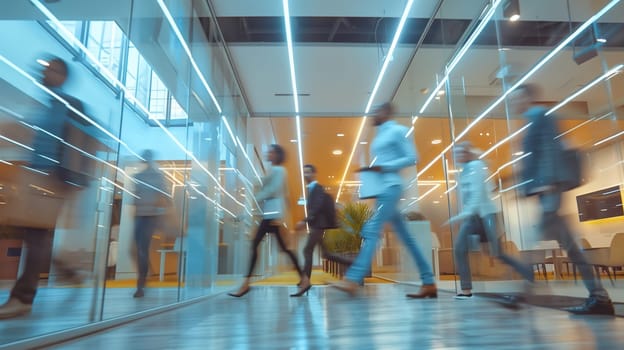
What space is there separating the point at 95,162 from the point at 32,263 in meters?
0.57

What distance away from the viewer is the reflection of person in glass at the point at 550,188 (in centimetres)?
231

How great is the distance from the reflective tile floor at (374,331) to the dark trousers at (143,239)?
0.42 m

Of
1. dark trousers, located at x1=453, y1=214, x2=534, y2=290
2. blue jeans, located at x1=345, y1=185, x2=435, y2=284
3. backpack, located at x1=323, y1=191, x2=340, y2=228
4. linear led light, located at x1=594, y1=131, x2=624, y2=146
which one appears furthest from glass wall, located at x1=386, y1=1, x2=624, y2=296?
backpack, located at x1=323, y1=191, x2=340, y2=228

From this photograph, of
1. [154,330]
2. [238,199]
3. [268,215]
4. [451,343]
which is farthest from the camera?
[238,199]

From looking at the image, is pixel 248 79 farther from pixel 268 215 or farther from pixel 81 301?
pixel 81 301

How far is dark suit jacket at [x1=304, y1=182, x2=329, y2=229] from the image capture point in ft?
13.1

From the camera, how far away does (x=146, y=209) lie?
2.98m

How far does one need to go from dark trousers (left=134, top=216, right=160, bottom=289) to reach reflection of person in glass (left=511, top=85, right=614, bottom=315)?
2.54 meters

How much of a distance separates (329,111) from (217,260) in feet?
14.6

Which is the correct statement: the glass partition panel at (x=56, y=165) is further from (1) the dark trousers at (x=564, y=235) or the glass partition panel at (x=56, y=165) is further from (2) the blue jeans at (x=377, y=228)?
(1) the dark trousers at (x=564, y=235)

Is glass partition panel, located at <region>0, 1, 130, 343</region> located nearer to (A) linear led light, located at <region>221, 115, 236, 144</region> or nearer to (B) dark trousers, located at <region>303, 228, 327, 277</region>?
Result: (B) dark trousers, located at <region>303, 228, 327, 277</region>

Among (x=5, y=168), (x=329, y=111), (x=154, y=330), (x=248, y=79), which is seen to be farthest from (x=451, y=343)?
(x=329, y=111)

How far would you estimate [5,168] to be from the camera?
4.97ft

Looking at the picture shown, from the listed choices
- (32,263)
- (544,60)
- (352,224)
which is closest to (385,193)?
(32,263)
